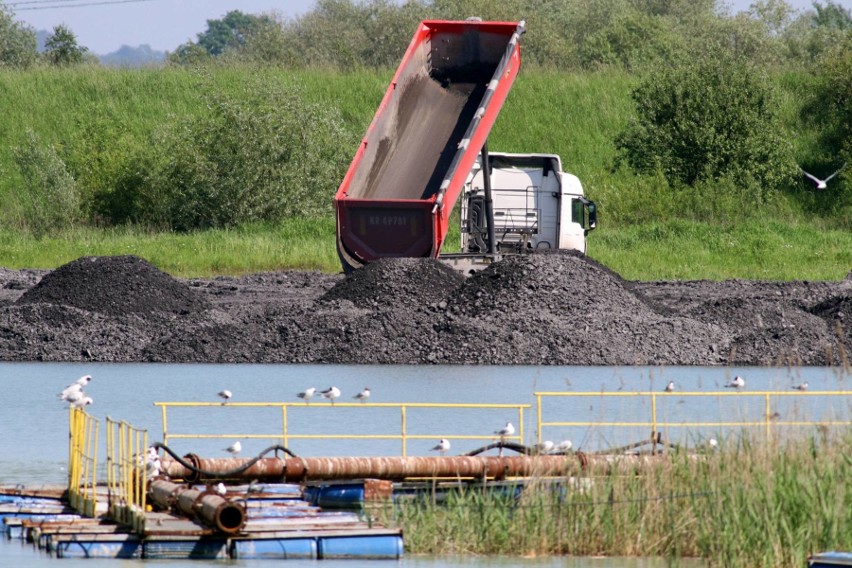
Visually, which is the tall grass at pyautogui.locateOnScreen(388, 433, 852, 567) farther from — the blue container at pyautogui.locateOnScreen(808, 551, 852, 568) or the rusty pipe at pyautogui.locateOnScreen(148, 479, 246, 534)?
the rusty pipe at pyautogui.locateOnScreen(148, 479, 246, 534)

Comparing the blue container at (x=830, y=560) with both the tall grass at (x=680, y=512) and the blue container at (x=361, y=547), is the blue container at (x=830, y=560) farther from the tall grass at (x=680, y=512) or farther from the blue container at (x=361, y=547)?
the blue container at (x=361, y=547)

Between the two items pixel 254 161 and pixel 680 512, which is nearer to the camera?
pixel 680 512

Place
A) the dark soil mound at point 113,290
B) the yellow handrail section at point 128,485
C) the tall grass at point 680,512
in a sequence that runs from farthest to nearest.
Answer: the dark soil mound at point 113,290 → the yellow handrail section at point 128,485 → the tall grass at point 680,512

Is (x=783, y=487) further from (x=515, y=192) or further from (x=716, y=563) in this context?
(x=515, y=192)

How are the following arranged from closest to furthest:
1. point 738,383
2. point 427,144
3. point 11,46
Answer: point 738,383 < point 427,144 < point 11,46

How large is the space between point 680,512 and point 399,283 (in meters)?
16.8

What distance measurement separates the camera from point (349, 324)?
29453 mm

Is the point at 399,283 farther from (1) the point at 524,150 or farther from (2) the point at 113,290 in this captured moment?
(1) the point at 524,150

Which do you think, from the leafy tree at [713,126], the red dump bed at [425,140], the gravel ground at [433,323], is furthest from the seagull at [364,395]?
the leafy tree at [713,126]

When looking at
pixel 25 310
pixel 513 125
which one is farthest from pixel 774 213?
pixel 25 310

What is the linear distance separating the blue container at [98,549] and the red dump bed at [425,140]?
15.9m

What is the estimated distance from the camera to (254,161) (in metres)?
48.2

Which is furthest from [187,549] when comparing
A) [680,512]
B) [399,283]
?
[399,283]

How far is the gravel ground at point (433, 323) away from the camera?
94.3 feet
